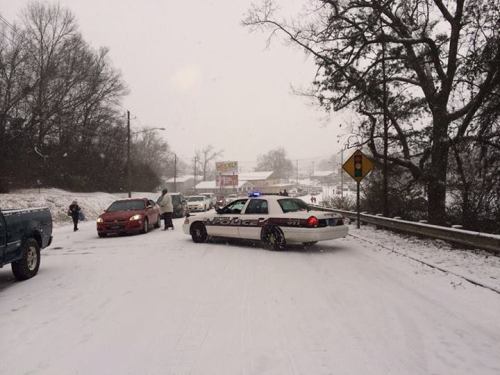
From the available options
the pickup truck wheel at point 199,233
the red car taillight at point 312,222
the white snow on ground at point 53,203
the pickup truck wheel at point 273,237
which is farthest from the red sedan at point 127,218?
the white snow on ground at point 53,203

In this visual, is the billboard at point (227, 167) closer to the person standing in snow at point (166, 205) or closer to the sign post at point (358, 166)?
the person standing in snow at point (166, 205)

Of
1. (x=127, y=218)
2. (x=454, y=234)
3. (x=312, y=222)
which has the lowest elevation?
(x=454, y=234)

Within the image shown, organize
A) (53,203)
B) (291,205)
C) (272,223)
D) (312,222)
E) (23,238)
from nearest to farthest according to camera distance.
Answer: (23,238), (312,222), (272,223), (291,205), (53,203)

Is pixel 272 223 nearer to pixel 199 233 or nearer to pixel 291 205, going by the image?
pixel 291 205

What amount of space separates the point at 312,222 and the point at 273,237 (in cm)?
122

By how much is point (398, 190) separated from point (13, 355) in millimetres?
18559

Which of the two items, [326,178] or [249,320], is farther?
[326,178]

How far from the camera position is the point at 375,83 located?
53.3ft

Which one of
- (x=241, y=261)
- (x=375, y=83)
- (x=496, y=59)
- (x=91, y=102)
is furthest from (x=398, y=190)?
(x=91, y=102)

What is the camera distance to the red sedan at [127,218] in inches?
625

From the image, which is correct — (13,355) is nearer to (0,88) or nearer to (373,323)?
(373,323)

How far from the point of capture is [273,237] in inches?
437

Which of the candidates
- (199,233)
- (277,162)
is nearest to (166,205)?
(199,233)

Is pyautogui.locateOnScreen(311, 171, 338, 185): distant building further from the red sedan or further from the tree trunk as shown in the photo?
the red sedan
